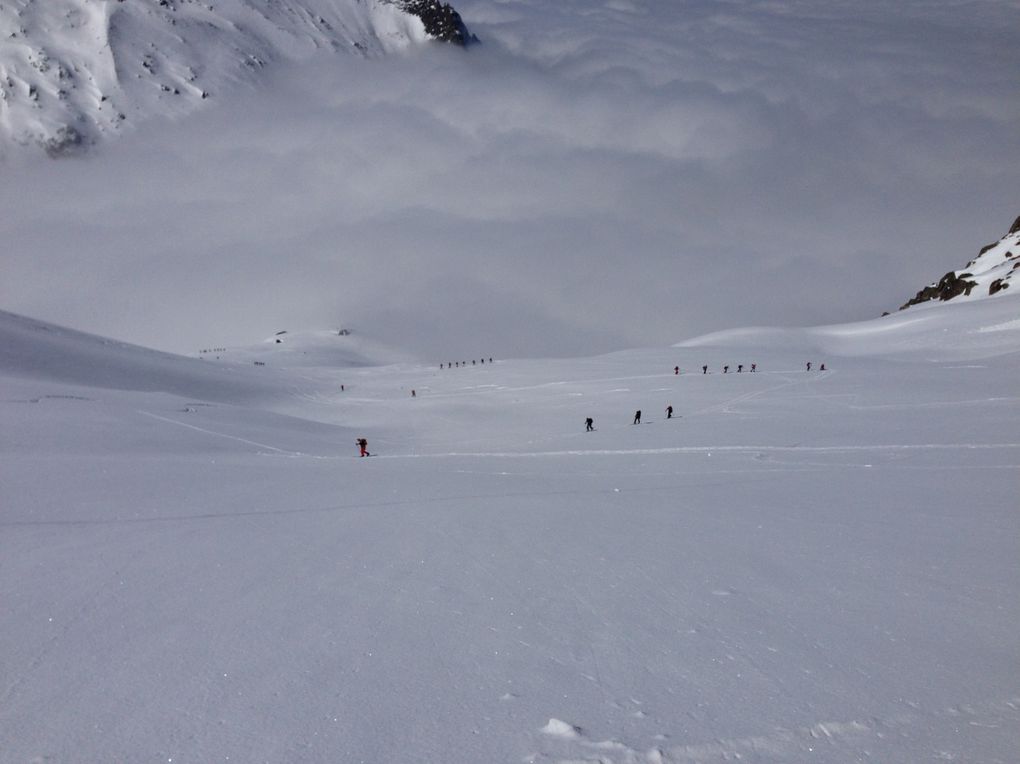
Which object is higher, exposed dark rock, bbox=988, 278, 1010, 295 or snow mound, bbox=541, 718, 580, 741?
exposed dark rock, bbox=988, 278, 1010, 295

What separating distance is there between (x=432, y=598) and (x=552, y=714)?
1.70 metres

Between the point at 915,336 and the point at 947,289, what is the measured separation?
143 feet

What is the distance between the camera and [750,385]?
30094 millimetres

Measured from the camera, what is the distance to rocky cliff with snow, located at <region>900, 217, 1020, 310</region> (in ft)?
253

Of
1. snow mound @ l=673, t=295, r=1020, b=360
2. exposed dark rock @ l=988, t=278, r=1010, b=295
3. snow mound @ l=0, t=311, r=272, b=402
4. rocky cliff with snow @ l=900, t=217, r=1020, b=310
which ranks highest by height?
rocky cliff with snow @ l=900, t=217, r=1020, b=310

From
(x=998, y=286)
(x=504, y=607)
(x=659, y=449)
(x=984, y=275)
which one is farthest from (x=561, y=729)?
(x=984, y=275)

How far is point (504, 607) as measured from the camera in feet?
14.4

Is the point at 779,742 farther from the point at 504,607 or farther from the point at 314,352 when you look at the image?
the point at 314,352

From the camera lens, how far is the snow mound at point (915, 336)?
145ft

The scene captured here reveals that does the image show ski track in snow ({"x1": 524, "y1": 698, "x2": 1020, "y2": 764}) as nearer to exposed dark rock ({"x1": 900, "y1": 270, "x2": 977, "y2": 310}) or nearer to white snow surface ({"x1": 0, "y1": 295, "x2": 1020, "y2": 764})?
white snow surface ({"x1": 0, "y1": 295, "x2": 1020, "y2": 764})

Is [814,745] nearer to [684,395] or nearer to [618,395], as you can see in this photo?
[684,395]

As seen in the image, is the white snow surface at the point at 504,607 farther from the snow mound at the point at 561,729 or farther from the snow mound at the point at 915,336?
the snow mound at the point at 915,336

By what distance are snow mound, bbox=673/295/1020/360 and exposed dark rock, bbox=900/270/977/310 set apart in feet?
63.4

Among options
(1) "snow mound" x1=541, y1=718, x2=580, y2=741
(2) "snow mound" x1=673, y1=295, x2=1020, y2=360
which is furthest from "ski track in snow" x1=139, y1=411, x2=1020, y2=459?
(2) "snow mound" x1=673, y1=295, x2=1020, y2=360
